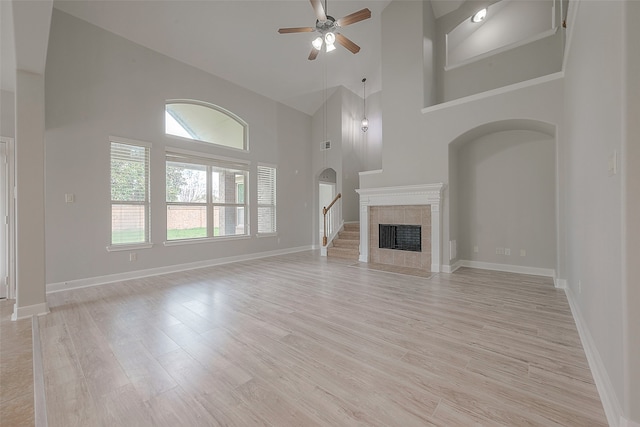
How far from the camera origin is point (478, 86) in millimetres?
5168

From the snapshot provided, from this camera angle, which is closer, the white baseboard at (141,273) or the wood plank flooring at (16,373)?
the wood plank flooring at (16,373)

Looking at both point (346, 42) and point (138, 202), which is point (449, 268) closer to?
point (346, 42)

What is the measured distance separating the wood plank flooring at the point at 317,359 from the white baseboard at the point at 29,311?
0.18m

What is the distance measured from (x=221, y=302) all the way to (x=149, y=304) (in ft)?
2.88

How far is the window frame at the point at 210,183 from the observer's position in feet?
16.6

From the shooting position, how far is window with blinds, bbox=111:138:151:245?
172 inches

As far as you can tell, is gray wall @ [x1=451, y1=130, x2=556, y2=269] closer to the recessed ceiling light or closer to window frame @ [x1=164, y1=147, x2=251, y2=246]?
the recessed ceiling light

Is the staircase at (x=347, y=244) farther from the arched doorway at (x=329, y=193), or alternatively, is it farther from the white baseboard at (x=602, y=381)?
the white baseboard at (x=602, y=381)

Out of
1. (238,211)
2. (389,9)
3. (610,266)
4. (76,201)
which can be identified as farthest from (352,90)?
(610,266)

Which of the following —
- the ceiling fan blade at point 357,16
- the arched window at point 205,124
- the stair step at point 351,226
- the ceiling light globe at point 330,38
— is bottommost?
the stair step at point 351,226

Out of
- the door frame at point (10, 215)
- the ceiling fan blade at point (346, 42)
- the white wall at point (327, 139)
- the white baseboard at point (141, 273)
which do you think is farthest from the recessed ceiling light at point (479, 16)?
the door frame at point (10, 215)

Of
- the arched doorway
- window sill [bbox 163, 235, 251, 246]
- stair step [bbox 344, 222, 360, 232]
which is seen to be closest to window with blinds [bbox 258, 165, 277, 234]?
window sill [bbox 163, 235, 251, 246]

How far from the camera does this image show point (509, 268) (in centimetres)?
480

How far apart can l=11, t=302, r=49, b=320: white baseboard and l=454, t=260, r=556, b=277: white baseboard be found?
20.6 feet
